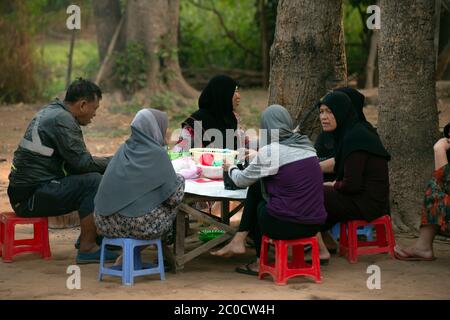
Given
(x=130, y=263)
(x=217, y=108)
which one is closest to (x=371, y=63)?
(x=217, y=108)

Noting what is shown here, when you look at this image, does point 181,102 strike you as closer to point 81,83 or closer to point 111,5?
point 111,5

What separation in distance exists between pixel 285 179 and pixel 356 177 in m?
0.83

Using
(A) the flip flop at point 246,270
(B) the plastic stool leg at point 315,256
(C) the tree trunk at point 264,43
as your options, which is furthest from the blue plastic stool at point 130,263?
(C) the tree trunk at point 264,43

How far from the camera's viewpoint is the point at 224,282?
6.19 metres

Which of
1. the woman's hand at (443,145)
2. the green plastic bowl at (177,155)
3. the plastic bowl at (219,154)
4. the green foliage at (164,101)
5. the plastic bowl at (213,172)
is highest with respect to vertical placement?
the woman's hand at (443,145)

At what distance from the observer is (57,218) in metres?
8.28

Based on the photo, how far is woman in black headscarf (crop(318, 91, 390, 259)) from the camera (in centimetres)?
665

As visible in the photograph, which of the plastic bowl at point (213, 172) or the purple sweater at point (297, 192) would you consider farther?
the plastic bowl at point (213, 172)

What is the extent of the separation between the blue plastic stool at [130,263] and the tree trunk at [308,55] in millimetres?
2466

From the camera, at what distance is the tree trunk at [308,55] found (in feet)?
26.8

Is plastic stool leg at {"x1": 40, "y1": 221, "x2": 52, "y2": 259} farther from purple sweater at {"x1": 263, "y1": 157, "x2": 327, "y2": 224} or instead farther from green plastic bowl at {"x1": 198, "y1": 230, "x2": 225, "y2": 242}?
purple sweater at {"x1": 263, "y1": 157, "x2": 327, "y2": 224}

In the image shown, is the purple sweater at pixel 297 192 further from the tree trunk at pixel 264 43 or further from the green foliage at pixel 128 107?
the tree trunk at pixel 264 43

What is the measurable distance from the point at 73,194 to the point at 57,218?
1531mm

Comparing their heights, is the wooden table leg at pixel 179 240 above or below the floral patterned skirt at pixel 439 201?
below
